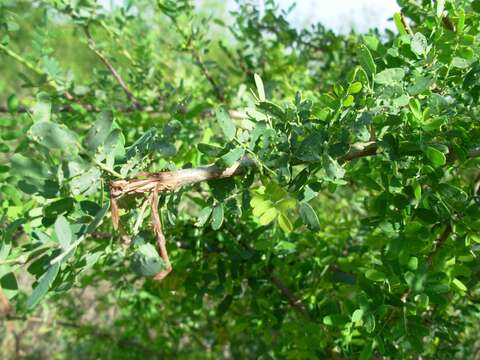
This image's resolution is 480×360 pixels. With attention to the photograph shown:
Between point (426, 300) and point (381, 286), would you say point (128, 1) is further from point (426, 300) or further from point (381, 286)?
point (426, 300)

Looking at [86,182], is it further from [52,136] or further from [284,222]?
[284,222]

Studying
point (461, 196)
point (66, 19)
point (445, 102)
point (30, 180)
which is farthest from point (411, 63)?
point (66, 19)

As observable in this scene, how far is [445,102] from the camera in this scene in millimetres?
807

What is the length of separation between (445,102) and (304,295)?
63 cm

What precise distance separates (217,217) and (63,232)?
0.24 m

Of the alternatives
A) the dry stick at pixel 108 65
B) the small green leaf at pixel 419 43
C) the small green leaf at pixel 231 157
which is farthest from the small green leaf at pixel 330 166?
the dry stick at pixel 108 65

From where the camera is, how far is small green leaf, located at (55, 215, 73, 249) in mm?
625

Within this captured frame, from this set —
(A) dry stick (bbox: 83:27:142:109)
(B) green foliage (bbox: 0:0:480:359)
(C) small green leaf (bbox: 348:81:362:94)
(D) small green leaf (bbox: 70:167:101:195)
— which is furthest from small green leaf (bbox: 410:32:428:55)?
(A) dry stick (bbox: 83:27:142:109)

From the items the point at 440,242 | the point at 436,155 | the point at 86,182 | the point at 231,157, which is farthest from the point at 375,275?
the point at 86,182

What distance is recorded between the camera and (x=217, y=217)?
0.79 meters

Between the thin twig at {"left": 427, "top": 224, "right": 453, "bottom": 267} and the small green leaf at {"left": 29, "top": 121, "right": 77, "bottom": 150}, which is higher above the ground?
the small green leaf at {"left": 29, "top": 121, "right": 77, "bottom": 150}

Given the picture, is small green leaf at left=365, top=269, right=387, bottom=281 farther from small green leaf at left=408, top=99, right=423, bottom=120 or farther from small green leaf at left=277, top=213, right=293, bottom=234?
small green leaf at left=408, top=99, right=423, bottom=120

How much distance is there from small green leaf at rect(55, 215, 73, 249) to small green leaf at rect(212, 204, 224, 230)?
223mm

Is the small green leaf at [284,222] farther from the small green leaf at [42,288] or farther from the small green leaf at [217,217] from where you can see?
the small green leaf at [42,288]
